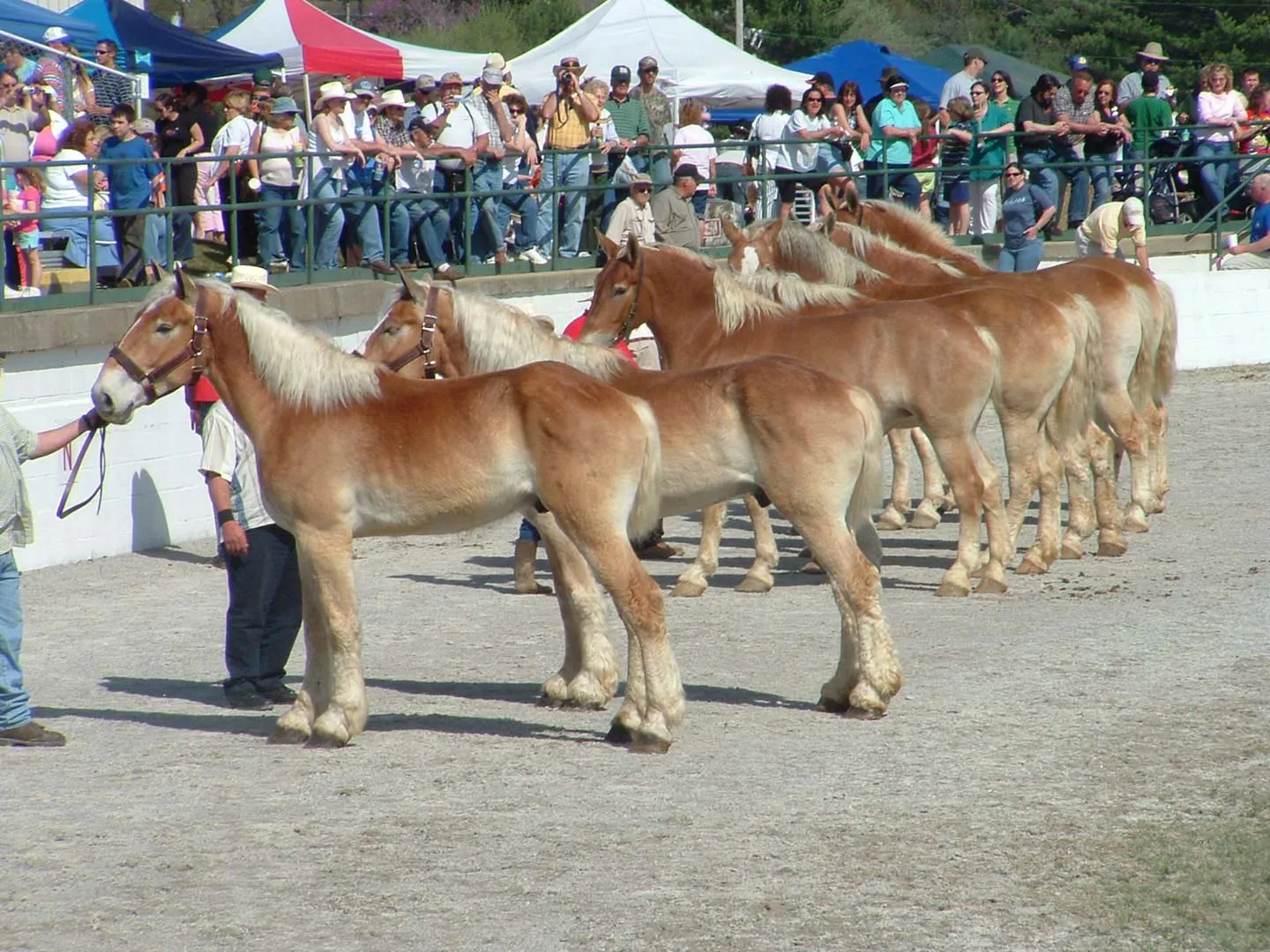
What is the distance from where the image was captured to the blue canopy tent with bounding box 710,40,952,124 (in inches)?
1340

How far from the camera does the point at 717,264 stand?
36.8 ft

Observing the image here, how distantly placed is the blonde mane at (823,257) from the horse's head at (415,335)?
464 cm

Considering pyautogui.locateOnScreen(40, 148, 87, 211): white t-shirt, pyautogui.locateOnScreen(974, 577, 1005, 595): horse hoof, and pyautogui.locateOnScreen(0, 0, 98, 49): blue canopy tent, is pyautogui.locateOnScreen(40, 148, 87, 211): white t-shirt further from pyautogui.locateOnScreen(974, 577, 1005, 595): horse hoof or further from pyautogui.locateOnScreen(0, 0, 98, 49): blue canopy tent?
pyautogui.locateOnScreen(974, 577, 1005, 595): horse hoof

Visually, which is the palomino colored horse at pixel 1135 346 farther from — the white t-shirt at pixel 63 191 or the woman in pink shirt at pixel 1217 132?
the woman in pink shirt at pixel 1217 132

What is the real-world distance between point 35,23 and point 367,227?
5954mm

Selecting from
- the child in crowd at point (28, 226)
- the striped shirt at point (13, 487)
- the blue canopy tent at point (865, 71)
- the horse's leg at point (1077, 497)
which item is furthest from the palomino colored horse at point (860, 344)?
the blue canopy tent at point (865, 71)

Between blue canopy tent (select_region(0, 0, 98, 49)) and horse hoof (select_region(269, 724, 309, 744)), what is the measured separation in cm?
1293

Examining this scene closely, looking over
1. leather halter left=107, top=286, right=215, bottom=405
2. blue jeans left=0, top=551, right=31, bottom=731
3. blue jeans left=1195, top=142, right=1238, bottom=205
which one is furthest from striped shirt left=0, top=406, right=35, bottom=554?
blue jeans left=1195, top=142, right=1238, bottom=205

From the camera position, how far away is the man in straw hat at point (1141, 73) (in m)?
23.4

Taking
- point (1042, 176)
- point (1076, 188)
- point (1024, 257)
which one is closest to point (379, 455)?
point (1024, 257)

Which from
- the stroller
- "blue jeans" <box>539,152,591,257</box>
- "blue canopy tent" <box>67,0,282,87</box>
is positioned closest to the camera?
"blue jeans" <box>539,152,591,257</box>

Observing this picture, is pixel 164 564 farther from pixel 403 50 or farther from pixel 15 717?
pixel 403 50

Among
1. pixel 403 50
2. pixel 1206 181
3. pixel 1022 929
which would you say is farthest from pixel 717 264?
pixel 403 50

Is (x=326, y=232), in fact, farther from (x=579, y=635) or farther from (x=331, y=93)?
(x=579, y=635)
